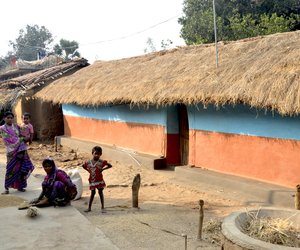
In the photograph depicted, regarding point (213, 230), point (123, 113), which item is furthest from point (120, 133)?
point (213, 230)

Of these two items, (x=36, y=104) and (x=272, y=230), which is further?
(x=36, y=104)

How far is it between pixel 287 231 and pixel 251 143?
13.0 feet

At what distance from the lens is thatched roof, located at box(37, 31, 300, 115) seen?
278 inches

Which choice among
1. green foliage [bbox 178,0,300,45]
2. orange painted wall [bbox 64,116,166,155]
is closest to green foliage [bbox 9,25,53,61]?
green foliage [bbox 178,0,300,45]

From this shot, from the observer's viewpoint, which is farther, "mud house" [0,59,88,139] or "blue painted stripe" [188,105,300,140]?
"mud house" [0,59,88,139]

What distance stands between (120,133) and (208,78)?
4.40 meters

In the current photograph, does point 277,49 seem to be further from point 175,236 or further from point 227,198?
point 175,236

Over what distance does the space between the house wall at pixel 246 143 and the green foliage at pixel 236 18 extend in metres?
14.1

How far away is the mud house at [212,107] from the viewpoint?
712 cm

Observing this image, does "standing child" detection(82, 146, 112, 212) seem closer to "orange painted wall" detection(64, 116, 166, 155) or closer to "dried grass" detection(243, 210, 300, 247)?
"dried grass" detection(243, 210, 300, 247)

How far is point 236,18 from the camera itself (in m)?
22.9

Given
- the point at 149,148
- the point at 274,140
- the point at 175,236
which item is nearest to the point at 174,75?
the point at 149,148

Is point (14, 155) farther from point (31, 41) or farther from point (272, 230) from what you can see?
point (31, 41)

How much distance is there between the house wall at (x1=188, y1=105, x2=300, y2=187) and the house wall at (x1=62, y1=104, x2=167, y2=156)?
1.38 m
